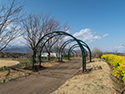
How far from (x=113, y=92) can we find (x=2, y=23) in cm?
910

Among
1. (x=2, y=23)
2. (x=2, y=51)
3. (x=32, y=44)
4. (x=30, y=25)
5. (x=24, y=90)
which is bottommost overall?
(x=24, y=90)

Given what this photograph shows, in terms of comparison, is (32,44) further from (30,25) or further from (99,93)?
(99,93)

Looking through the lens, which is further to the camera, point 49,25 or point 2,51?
point 49,25

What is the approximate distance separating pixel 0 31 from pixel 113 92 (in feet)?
29.7

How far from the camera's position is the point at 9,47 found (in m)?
7.04

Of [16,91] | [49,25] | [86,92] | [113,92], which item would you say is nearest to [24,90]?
[16,91]

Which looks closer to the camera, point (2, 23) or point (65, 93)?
point (65, 93)

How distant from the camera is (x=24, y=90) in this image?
188 inches

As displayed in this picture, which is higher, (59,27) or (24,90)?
(59,27)

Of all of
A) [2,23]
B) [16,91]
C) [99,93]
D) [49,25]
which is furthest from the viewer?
[49,25]

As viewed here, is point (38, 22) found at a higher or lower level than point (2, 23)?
higher

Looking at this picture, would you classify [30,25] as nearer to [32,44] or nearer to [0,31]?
[32,44]

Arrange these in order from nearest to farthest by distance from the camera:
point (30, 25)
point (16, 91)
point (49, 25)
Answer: point (16, 91), point (30, 25), point (49, 25)

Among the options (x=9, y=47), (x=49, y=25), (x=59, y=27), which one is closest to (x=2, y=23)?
(x=9, y=47)
